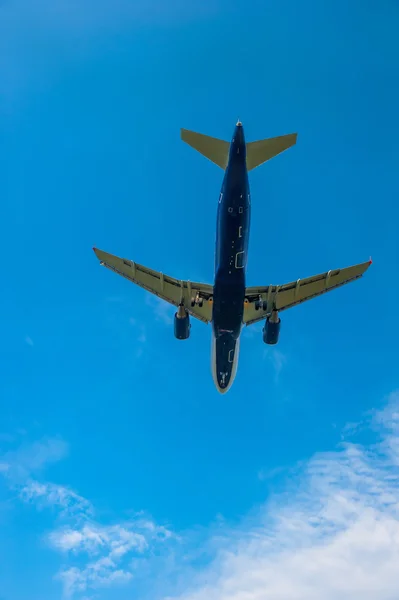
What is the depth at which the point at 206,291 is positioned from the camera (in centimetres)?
3562

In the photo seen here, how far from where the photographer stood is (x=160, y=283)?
3478cm

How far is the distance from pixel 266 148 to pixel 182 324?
41.9 ft

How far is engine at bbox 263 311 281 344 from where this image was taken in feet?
111

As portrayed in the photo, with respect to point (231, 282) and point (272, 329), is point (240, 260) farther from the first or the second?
point (272, 329)

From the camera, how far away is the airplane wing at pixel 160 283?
34.5 meters

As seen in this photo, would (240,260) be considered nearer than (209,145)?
Yes

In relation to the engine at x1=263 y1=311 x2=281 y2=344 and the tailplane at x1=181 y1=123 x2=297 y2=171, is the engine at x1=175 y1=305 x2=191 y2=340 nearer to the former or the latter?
the engine at x1=263 y1=311 x2=281 y2=344

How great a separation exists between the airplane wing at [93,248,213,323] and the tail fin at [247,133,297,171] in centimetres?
956

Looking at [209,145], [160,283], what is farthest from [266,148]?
[160,283]

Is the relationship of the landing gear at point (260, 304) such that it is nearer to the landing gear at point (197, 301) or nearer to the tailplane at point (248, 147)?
the landing gear at point (197, 301)

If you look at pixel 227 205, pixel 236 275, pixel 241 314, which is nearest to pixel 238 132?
pixel 227 205

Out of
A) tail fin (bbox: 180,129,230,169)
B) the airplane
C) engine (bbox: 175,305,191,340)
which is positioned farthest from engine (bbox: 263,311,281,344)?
tail fin (bbox: 180,129,230,169)

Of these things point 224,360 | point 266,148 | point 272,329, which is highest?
point 266,148

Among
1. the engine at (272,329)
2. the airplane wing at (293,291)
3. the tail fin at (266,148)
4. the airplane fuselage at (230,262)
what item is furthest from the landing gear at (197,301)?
the tail fin at (266,148)
